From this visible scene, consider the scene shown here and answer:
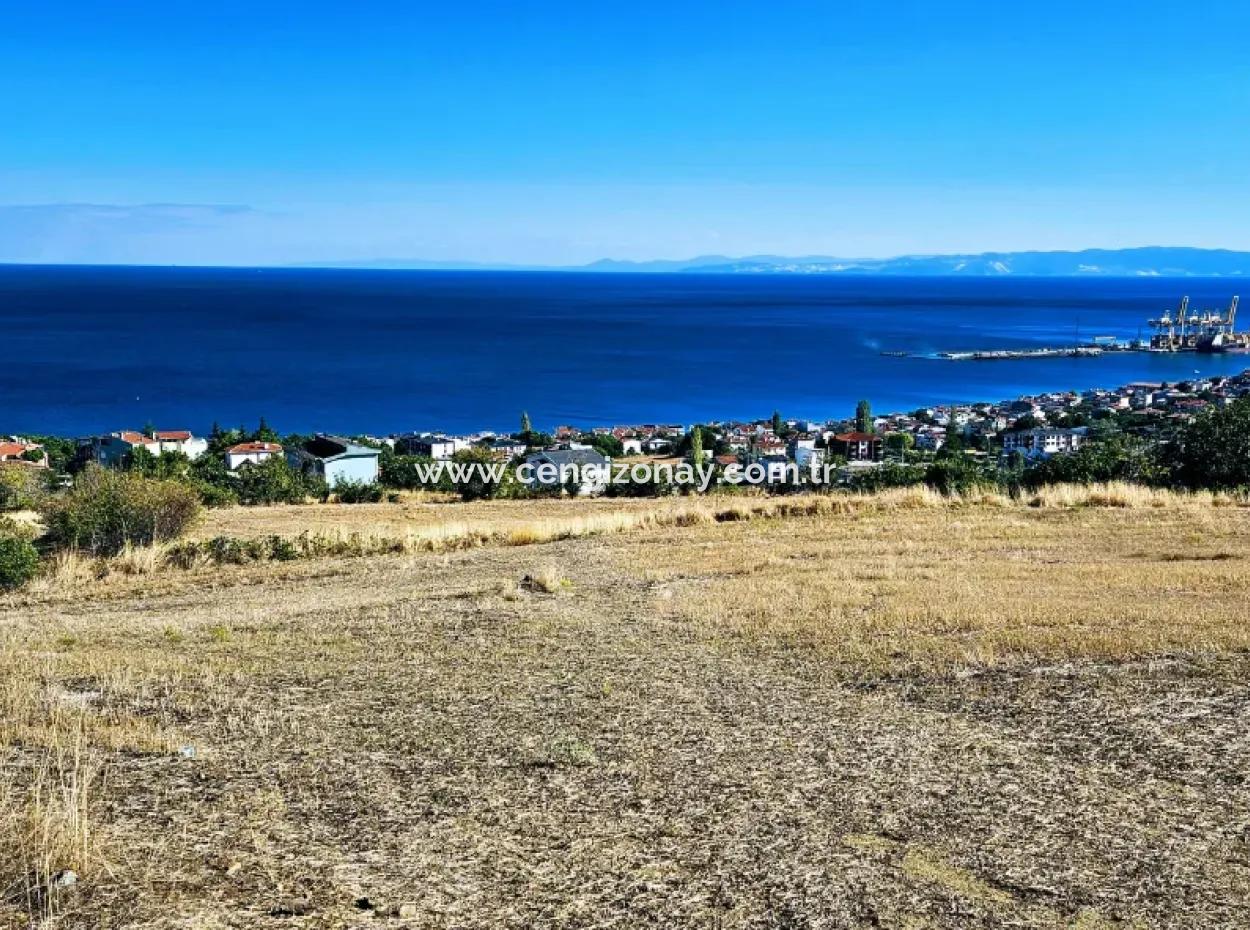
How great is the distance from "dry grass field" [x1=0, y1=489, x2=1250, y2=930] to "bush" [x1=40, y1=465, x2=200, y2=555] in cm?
620

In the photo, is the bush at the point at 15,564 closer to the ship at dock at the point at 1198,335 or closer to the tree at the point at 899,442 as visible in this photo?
the tree at the point at 899,442

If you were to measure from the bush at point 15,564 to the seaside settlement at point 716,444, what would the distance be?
581 inches

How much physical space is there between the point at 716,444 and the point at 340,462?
23.3 m

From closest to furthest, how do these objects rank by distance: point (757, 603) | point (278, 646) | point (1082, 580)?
point (278, 646), point (757, 603), point (1082, 580)

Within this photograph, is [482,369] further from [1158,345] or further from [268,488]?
[1158,345]

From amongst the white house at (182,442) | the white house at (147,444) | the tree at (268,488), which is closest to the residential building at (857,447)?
the tree at (268,488)

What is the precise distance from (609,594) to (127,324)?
15650 cm

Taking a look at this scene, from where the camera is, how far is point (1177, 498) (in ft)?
73.3

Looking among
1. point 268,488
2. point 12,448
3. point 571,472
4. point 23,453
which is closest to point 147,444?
point 23,453

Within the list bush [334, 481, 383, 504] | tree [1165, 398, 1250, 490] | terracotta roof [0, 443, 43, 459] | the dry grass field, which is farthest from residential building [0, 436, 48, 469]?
tree [1165, 398, 1250, 490]

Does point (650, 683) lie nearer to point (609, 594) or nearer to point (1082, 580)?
point (609, 594)

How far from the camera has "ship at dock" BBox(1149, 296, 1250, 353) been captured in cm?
13938

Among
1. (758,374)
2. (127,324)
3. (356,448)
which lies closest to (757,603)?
(356,448)

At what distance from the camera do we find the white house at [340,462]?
1471 inches
